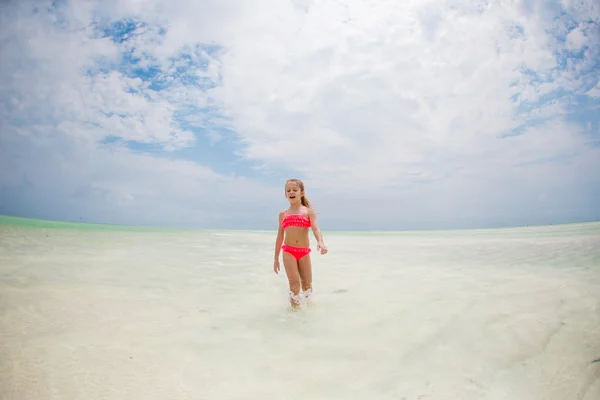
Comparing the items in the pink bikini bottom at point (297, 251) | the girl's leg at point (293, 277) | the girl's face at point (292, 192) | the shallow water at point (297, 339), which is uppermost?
the girl's face at point (292, 192)

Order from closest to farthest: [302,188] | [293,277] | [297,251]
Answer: [293,277], [297,251], [302,188]

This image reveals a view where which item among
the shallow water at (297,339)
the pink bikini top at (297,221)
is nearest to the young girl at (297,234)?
the pink bikini top at (297,221)

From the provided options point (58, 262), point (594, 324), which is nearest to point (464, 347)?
point (594, 324)

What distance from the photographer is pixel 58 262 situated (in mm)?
7004

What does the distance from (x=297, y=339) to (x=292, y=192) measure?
2.14 meters

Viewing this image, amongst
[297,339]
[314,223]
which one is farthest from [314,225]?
[297,339]

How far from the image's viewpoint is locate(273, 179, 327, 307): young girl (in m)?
4.51

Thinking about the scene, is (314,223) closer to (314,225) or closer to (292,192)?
(314,225)

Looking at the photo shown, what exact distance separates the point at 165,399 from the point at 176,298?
2722 mm

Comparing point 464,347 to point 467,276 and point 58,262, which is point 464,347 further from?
point 58,262

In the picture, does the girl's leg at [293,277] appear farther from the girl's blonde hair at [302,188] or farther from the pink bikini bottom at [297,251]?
the girl's blonde hair at [302,188]

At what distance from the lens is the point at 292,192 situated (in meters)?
4.60

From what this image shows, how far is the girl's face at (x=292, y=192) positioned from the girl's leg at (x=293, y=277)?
2.63 ft

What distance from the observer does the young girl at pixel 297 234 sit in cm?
451
